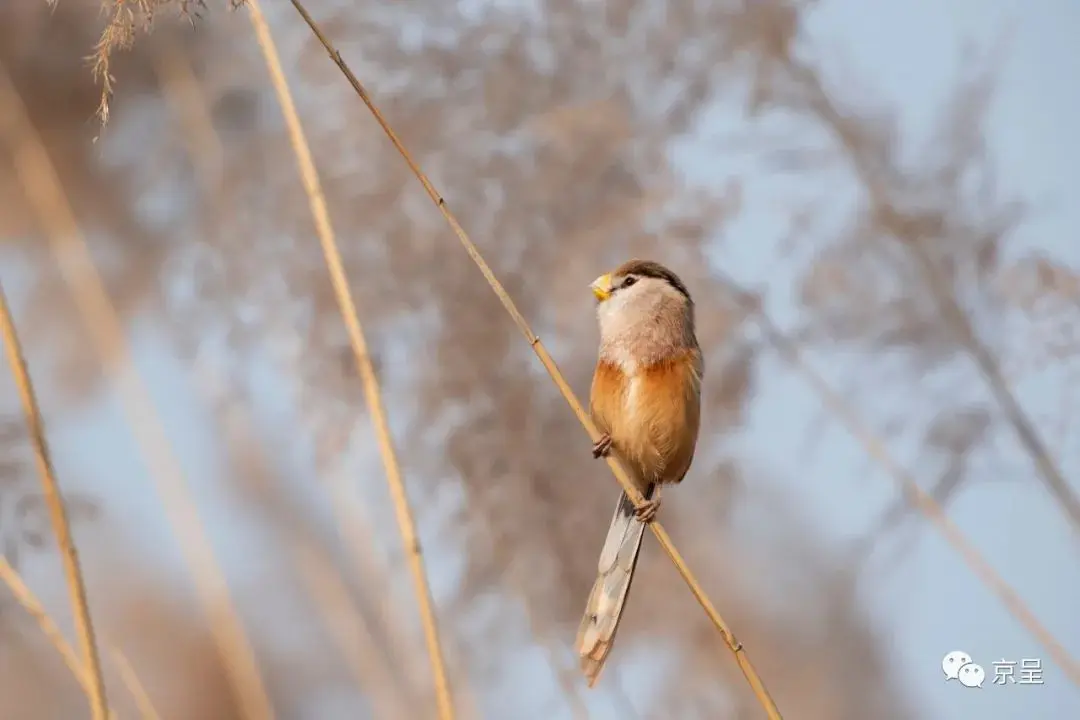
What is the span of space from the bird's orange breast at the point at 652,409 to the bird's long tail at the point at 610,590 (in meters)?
0.12

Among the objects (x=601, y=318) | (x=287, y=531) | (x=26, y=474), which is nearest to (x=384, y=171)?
(x=601, y=318)

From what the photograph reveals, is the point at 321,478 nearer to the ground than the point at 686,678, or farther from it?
farther from it

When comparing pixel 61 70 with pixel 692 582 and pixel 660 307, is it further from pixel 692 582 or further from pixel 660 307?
pixel 692 582

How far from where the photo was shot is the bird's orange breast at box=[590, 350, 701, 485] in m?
2.18

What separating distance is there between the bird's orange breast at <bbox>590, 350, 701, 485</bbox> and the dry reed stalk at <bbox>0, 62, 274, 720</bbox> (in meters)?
0.81

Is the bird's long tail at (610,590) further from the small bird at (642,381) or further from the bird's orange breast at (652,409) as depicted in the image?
the bird's orange breast at (652,409)

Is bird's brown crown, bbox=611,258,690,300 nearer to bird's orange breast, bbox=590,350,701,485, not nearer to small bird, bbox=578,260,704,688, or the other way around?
small bird, bbox=578,260,704,688

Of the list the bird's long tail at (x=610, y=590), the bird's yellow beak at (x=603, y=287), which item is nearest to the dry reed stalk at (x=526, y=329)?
the bird's long tail at (x=610, y=590)

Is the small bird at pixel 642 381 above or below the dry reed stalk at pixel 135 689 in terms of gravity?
above

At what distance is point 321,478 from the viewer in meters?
2.45

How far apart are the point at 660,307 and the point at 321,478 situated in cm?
83

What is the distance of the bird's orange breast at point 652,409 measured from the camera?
218cm

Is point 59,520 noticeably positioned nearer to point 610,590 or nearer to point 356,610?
point 610,590

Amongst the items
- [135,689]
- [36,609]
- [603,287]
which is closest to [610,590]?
[603,287]
